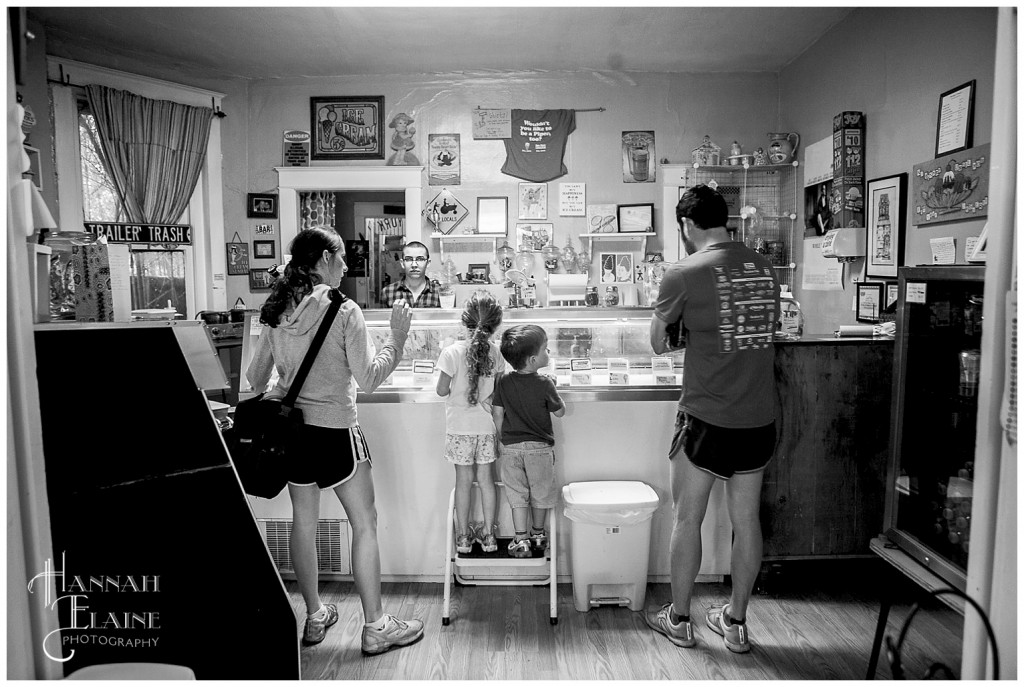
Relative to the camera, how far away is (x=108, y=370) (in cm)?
179

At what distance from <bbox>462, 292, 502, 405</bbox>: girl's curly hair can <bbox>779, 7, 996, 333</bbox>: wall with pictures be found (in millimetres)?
2437

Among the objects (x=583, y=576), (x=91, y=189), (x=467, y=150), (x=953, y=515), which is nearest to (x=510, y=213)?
(x=467, y=150)

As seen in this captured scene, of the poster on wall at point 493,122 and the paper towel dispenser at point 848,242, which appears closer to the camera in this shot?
the paper towel dispenser at point 848,242

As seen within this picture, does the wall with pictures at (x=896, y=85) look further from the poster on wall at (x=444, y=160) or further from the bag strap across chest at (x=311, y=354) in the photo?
the bag strap across chest at (x=311, y=354)

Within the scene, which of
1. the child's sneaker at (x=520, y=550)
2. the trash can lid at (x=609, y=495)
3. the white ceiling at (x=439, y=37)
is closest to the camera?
the trash can lid at (x=609, y=495)

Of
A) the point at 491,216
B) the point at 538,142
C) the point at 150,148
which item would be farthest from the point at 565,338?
the point at 150,148

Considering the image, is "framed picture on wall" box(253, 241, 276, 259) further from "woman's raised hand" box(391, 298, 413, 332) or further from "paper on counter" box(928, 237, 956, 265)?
"paper on counter" box(928, 237, 956, 265)

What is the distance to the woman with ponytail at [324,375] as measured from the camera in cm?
233

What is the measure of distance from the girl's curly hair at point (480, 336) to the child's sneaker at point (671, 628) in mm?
1153

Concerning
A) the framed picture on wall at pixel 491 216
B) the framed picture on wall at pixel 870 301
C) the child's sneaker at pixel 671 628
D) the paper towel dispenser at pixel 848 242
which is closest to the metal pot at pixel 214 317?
the framed picture on wall at pixel 491 216

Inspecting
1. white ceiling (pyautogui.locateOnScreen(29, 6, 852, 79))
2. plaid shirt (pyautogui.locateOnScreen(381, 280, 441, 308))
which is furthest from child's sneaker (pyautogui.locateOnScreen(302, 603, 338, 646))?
white ceiling (pyautogui.locateOnScreen(29, 6, 852, 79))

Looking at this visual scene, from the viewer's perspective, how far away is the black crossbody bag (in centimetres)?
229

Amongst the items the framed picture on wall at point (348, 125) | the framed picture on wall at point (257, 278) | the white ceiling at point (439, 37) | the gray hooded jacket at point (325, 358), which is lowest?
the gray hooded jacket at point (325, 358)

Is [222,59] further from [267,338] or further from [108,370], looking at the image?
[108,370]
